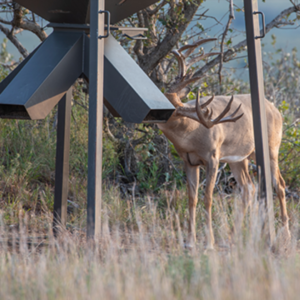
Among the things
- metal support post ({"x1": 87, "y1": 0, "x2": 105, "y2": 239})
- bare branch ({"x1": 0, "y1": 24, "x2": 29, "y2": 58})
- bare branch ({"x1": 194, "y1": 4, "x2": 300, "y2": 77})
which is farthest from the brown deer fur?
bare branch ({"x1": 0, "y1": 24, "x2": 29, "y2": 58})

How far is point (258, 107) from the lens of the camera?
4199 millimetres

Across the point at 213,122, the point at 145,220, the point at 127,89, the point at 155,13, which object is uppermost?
the point at 155,13

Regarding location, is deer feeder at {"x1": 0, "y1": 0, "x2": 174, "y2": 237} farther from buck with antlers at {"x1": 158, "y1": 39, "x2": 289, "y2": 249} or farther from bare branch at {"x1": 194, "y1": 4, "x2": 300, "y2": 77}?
bare branch at {"x1": 194, "y1": 4, "x2": 300, "y2": 77}

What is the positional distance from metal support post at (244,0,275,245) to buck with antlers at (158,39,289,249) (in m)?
0.23

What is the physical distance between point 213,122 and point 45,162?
4107 millimetres

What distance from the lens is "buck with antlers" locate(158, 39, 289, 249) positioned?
4531mm

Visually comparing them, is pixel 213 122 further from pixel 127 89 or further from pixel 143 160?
pixel 143 160

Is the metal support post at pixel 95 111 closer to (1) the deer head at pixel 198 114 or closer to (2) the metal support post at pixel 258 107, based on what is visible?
(1) the deer head at pixel 198 114

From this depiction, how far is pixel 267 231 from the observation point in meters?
3.80

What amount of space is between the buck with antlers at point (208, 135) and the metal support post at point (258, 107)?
0.76ft

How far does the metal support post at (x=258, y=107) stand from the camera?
4121mm

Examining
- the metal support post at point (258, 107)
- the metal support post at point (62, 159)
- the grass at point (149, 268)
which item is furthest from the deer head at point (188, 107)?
the metal support post at point (62, 159)

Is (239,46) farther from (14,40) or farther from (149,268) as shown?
(149,268)

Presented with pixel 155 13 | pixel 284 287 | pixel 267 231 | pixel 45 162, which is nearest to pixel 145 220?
pixel 267 231
